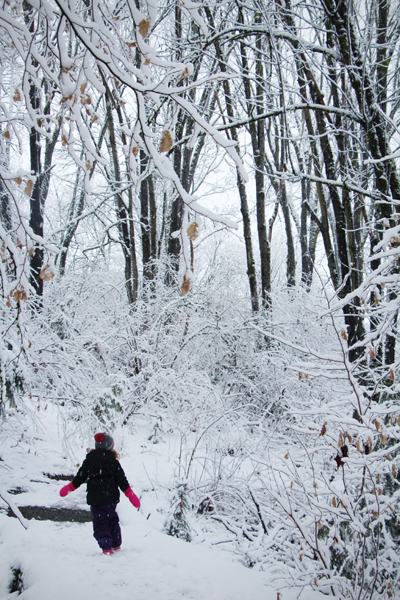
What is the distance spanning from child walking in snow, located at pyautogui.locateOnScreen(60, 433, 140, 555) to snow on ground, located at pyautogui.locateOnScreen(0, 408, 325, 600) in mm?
153

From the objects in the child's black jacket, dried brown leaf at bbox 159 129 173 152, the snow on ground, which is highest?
dried brown leaf at bbox 159 129 173 152

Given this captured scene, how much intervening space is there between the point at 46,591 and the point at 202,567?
1129mm

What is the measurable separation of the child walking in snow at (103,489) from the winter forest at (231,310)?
0.75 m

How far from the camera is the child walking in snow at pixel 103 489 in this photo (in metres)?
3.15

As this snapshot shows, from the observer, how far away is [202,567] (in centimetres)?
283

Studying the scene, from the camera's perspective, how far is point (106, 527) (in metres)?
3.15

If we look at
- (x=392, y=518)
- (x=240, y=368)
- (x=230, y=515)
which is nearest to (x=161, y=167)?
(x=392, y=518)

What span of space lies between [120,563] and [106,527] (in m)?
0.37

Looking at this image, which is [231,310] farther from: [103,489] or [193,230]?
[193,230]

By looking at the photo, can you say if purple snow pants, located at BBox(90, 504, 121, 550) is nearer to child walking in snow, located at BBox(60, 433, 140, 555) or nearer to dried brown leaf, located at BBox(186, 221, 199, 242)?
child walking in snow, located at BBox(60, 433, 140, 555)

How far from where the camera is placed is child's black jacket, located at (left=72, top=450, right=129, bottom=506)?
3.21 meters

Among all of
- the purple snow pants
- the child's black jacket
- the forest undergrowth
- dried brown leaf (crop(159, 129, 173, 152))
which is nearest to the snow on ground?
the purple snow pants

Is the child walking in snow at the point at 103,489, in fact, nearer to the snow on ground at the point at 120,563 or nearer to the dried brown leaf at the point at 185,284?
the snow on ground at the point at 120,563

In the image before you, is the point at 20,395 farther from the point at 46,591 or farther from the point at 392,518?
the point at 392,518
